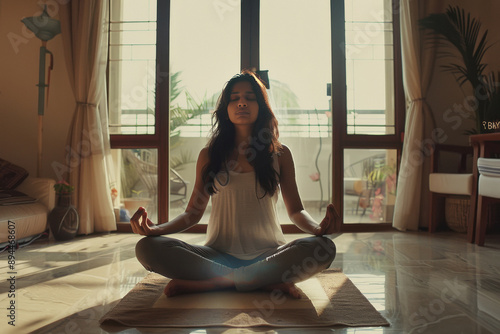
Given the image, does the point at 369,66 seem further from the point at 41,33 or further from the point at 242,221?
the point at 41,33

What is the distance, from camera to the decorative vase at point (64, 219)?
2.97 m

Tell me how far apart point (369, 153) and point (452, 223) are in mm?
899

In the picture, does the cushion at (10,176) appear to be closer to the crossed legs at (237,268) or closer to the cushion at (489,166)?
the crossed legs at (237,268)

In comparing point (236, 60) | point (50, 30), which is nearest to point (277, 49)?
point (236, 60)

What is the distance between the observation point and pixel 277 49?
Result: 3.61 metres

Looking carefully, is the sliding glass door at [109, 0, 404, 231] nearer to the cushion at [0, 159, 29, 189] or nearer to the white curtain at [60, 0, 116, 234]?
the white curtain at [60, 0, 116, 234]

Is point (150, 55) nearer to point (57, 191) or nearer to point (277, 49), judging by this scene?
point (277, 49)

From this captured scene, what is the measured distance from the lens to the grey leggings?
1417 millimetres

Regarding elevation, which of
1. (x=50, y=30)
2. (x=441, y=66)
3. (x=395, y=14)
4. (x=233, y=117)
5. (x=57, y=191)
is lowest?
(x=57, y=191)

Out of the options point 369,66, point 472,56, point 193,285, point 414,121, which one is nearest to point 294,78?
point 369,66

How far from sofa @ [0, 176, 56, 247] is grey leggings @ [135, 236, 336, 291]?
158 cm

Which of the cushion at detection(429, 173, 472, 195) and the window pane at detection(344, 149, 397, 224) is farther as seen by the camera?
the window pane at detection(344, 149, 397, 224)

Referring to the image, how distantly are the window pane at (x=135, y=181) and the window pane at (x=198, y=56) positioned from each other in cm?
17

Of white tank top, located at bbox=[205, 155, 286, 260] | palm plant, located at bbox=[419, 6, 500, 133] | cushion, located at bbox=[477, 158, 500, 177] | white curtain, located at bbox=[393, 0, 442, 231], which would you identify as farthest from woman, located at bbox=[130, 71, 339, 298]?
palm plant, located at bbox=[419, 6, 500, 133]
